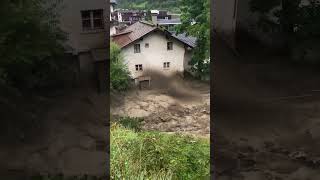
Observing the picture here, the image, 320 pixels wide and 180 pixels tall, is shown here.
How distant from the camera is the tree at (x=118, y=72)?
13.6ft

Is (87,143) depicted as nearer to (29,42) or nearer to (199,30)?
(29,42)

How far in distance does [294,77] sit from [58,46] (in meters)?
1.98

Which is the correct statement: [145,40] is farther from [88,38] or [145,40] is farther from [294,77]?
[294,77]

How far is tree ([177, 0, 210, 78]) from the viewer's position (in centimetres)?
412

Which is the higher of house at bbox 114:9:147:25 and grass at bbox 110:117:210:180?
house at bbox 114:9:147:25

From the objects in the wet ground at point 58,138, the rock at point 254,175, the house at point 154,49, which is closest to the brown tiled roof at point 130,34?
the house at point 154,49

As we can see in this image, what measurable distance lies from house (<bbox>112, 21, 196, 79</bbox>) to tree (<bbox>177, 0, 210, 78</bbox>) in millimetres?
68

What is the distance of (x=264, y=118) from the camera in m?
3.61

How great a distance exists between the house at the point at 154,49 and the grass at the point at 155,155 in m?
0.71

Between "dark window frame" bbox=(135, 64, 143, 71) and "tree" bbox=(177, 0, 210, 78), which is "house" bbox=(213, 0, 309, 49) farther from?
"dark window frame" bbox=(135, 64, 143, 71)

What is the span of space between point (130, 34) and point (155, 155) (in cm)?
125

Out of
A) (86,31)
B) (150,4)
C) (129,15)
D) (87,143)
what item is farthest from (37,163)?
(150,4)

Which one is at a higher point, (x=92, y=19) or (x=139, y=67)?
(x=92, y=19)

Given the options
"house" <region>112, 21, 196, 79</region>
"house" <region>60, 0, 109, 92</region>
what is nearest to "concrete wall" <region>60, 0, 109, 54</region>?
"house" <region>60, 0, 109, 92</region>
